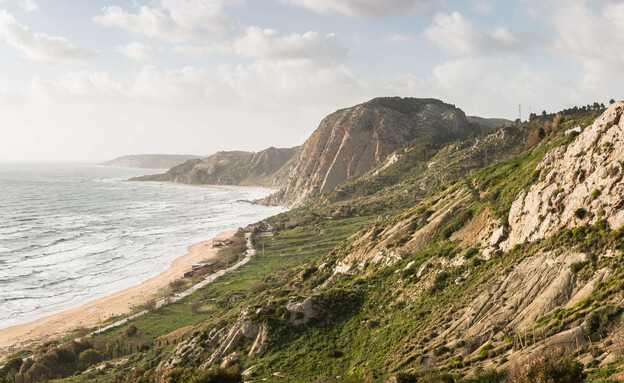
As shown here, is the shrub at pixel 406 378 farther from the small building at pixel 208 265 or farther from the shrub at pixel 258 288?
the small building at pixel 208 265

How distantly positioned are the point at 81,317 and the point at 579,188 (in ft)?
213

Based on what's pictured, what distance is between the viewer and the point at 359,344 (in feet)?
107

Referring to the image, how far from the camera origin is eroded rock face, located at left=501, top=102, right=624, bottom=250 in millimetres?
26531

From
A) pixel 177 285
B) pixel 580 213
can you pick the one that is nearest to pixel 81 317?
Result: pixel 177 285

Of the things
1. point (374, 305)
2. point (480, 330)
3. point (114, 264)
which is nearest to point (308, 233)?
point (114, 264)

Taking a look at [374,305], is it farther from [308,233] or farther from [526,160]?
[308,233]

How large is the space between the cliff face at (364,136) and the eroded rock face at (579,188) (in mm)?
125474

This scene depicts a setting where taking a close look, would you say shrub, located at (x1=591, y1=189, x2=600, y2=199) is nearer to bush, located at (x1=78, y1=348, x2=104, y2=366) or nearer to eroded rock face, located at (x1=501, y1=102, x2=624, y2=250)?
eroded rock face, located at (x1=501, y1=102, x2=624, y2=250)

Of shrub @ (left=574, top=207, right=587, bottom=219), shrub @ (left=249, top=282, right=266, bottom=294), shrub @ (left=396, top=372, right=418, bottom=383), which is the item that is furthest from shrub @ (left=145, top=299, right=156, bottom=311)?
shrub @ (left=574, top=207, right=587, bottom=219)

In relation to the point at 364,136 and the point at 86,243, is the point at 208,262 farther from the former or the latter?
the point at 364,136

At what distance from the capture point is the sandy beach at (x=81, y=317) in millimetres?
55562

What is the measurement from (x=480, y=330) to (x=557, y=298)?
15.2ft

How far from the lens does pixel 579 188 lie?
94.4 ft

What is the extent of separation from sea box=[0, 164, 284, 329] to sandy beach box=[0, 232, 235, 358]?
270 cm
